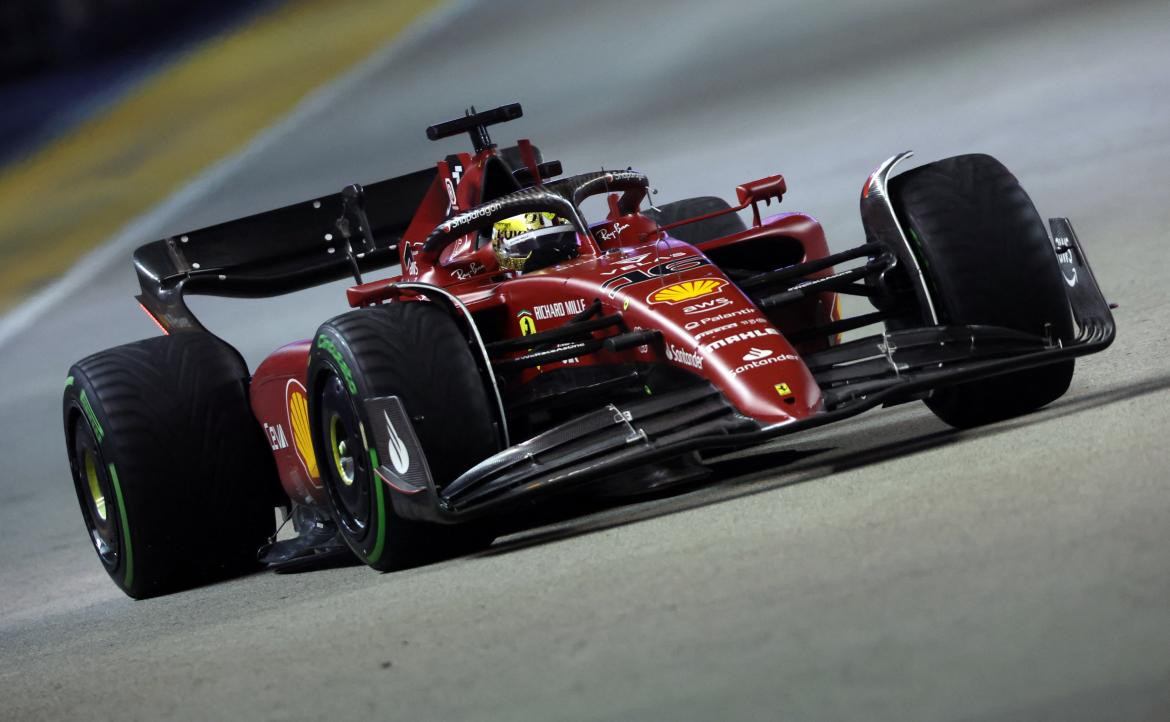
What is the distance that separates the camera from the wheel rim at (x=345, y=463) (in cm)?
587

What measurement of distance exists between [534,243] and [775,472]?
5.08 feet

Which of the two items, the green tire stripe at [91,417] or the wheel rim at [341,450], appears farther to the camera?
the green tire stripe at [91,417]

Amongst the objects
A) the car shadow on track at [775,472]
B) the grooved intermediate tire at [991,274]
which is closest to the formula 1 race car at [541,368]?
the grooved intermediate tire at [991,274]

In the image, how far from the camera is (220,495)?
7.37m

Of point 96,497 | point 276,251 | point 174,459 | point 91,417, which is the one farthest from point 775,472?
point 276,251

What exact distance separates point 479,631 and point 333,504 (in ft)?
7.03

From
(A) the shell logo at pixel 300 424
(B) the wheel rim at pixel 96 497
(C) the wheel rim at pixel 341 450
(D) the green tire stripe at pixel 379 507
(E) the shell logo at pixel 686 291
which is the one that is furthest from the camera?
(B) the wheel rim at pixel 96 497

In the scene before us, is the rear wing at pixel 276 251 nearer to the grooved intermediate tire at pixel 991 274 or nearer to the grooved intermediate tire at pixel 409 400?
the grooved intermediate tire at pixel 409 400

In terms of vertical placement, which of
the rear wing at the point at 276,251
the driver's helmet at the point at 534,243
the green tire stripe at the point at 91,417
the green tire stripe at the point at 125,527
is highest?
the rear wing at the point at 276,251

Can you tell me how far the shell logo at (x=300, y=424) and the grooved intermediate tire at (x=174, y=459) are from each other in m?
0.48

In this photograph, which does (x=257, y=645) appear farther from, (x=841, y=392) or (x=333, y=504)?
(x=841, y=392)

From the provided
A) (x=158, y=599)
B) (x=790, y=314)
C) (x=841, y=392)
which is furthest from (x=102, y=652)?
(x=790, y=314)

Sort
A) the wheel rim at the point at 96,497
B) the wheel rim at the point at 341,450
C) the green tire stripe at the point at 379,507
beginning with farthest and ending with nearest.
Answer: the wheel rim at the point at 96,497, the wheel rim at the point at 341,450, the green tire stripe at the point at 379,507

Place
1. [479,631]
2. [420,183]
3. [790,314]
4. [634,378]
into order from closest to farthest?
[479,631], [634,378], [790,314], [420,183]
